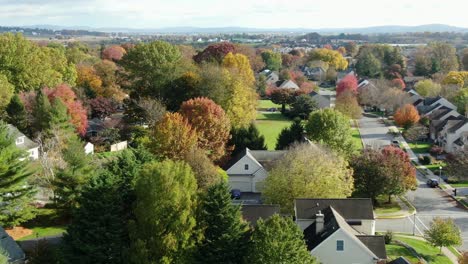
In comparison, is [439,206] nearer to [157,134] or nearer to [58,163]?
[157,134]

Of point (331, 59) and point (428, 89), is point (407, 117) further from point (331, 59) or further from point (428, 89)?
point (331, 59)

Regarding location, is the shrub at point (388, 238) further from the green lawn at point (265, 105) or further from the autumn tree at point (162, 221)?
the green lawn at point (265, 105)

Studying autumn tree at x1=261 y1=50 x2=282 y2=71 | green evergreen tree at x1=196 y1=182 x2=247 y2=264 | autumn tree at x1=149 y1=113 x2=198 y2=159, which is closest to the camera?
green evergreen tree at x1=196 y1=182 x2=247 y2=264

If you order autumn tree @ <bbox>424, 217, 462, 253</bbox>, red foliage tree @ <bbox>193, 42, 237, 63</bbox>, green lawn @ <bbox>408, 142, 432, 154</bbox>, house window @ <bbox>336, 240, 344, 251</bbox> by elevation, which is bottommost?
green lawn @ <bbox>408, 142, 432, 154</bbox>

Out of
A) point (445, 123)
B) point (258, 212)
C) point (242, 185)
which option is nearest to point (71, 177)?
point (258, 212)

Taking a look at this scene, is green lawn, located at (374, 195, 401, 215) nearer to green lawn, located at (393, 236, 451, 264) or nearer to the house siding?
green lawn, located at (393, 236, 451, 264)

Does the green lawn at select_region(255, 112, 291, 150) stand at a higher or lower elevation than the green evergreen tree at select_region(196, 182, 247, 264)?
lower

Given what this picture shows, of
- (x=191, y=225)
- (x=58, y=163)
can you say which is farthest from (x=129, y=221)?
(x=58, y=163)

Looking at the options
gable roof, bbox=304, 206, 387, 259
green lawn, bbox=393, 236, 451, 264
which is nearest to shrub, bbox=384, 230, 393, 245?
green lawn, bbox=393, 236, 451, 264
